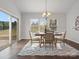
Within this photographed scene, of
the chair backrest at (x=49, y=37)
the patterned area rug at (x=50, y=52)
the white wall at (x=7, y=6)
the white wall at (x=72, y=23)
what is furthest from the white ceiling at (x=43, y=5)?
the patterned area rug at (x=50, y=52)

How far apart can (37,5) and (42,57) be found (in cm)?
645

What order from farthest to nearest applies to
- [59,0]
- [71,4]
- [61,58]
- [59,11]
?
1. [59,11]
2. [71,4]
3. [59,0]
4. [61,58]

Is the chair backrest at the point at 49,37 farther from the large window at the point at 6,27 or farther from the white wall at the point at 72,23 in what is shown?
the white wall at the point at 72,23

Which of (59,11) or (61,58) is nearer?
(61,58)

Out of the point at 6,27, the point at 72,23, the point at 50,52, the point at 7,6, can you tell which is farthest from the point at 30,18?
the point at 50,52

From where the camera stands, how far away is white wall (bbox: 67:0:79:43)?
9809 mm

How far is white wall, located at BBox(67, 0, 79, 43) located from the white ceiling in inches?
16.9

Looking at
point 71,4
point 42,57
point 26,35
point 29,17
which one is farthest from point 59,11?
point 42,57

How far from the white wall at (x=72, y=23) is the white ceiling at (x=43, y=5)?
43 centimetres

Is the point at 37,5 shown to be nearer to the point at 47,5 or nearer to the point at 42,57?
the point at 47,5

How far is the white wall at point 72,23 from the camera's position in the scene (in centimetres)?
981

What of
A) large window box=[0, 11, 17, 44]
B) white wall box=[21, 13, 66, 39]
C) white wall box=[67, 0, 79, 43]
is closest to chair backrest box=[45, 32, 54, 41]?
large window box=[0, 11, 17, 44]

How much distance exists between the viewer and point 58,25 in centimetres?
1270

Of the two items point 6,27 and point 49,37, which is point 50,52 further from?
point 6,27
